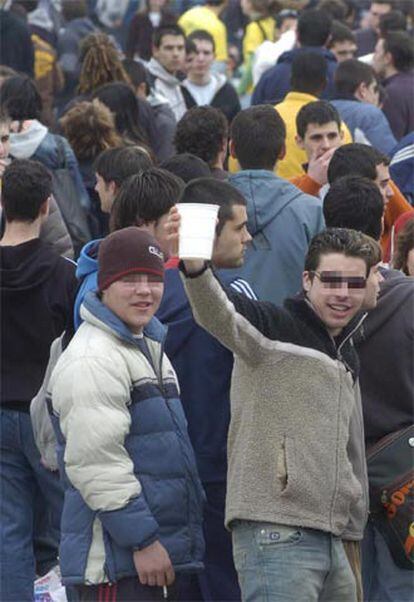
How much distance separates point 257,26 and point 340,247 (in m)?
10.4

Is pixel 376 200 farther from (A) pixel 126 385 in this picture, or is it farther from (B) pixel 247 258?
(A) pixel 126 385

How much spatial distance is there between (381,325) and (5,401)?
1710 millimetres

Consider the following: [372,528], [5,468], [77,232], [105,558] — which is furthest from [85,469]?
[77,232]

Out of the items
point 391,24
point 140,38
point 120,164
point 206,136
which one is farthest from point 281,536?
point 140,38

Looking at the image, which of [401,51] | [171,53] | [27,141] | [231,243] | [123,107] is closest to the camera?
[231,243]

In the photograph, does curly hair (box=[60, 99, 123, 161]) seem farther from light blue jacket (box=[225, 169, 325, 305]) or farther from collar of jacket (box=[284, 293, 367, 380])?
collar of jacket (box=[284, 293, 367, 380])

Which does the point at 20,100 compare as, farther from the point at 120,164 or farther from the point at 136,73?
the point at 136,73

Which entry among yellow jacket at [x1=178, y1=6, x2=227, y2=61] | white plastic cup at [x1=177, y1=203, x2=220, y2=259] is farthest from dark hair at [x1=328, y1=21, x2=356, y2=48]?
white plastic cup at [x1=177, y1=203, x2=220, y2=259]

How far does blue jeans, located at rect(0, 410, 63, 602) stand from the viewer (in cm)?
628

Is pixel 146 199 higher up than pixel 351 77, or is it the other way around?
pixel 146 199

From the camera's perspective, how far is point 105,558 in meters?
4.79

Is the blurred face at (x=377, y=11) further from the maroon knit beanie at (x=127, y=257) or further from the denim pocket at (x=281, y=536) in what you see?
the denim pocket at (x=281, y=536)

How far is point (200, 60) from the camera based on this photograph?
11.6m

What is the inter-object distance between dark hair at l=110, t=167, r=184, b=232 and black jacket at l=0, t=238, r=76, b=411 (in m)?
0.62
